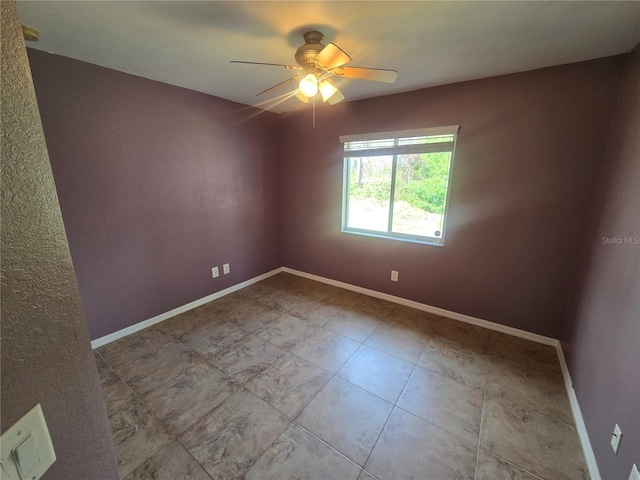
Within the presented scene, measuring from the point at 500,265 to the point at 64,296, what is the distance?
2884 mm

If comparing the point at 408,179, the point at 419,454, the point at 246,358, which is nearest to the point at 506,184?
the point at 408,179

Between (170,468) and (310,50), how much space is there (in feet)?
7.84

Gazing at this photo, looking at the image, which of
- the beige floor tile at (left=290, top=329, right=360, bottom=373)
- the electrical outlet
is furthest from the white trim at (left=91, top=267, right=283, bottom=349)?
the electrical outlet

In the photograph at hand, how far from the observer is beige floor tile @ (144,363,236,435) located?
1.62m

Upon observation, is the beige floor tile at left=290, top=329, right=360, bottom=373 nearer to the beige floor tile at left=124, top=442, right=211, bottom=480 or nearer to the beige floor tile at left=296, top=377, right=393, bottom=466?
the beige floor tile at left=296, top=377, right=393, bottom=466

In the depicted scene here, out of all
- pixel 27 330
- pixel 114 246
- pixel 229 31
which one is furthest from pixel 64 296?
pixel 114 246

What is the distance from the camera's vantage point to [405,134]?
2.65 meters

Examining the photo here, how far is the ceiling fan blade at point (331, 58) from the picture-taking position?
1.43m

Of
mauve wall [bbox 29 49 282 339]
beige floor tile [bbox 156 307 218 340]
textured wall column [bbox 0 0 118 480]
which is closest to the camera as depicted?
textured wall column [bbox 0 0 118 480]

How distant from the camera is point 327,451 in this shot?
144 centimetres

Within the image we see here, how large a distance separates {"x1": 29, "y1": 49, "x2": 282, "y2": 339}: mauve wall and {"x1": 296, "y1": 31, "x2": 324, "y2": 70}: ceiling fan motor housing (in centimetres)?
157

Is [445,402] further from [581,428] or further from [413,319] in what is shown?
[413,319]

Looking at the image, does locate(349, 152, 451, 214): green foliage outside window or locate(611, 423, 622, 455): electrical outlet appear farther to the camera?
locate(349, 152, 451, 214): green foliage outside window

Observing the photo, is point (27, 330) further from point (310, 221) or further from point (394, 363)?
point (310, 221)
